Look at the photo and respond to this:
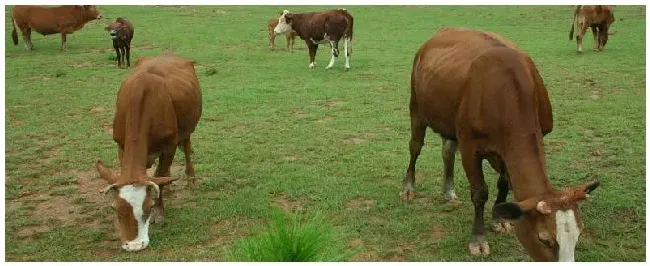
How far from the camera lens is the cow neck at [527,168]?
4355 mm

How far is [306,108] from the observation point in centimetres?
1096

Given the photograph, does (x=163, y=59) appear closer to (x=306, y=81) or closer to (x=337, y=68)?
(x=306, y=81)

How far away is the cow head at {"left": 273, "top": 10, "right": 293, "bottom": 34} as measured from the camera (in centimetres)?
1745

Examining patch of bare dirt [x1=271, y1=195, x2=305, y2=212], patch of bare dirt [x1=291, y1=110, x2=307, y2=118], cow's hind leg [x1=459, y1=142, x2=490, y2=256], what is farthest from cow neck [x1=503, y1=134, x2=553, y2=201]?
patch of bare dirt [x1=291, y1=110, x2=307, y2=118]

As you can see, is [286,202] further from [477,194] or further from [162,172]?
[477,194]

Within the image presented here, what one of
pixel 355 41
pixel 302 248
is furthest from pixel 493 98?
pixel 355 41

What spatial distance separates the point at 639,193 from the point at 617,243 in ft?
4.60

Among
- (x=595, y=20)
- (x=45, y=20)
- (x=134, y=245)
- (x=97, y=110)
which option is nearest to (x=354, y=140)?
A: (x=134, y=245)

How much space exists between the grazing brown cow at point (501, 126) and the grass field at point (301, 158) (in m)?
0.84

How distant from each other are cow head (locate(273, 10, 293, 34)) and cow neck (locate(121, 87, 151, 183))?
39.3ft

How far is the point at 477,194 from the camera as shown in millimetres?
5227

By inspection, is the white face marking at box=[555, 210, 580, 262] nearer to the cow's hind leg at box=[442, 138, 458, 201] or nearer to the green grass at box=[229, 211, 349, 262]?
the green grass at box=[229, 211, 349, 262]

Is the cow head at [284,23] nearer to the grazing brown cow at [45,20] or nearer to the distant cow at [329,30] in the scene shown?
the distant cow at [329,30]

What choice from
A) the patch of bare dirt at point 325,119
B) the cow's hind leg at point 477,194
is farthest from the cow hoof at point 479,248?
the patch of bare dirt at point 325,119
